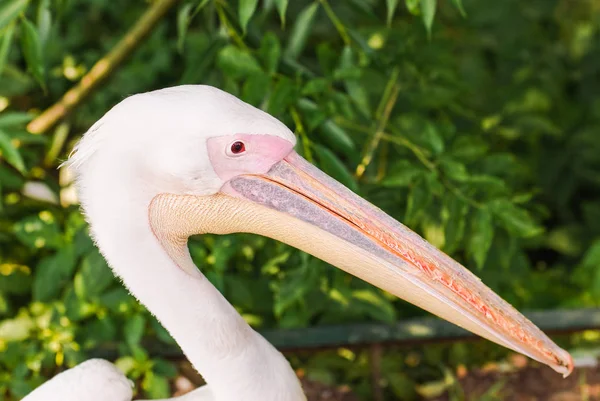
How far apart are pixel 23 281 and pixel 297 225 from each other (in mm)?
1361

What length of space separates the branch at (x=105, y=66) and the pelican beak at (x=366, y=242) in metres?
0.99

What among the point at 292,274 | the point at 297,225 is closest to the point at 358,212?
the point at 297,225

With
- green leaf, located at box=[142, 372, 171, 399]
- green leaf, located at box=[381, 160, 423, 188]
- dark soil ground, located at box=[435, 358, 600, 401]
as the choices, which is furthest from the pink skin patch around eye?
dark soil ground, located at box=[435, 358, 600, 401]

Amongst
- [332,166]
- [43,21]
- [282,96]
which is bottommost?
[332,166]

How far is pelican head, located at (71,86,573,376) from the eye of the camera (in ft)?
4.81

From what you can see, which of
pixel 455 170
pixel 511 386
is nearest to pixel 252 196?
pixel 455 170

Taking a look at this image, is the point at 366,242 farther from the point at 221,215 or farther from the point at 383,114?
the point at 383,114

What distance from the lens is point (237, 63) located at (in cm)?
208

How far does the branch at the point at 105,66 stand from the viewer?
2375mm

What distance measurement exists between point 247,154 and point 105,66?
1124 mm

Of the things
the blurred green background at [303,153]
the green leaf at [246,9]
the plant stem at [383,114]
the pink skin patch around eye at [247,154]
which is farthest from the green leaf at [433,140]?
the pink skin patch around eye at [247,154]

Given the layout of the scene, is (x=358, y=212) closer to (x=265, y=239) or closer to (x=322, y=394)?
(x=265, y=239)

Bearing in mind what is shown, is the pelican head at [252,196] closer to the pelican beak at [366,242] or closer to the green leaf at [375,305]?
the pelican beak at [366,242]

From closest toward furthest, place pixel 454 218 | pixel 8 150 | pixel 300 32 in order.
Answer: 1. pixel 8 150
2. pixel 300 32
3. pixel 454 218
